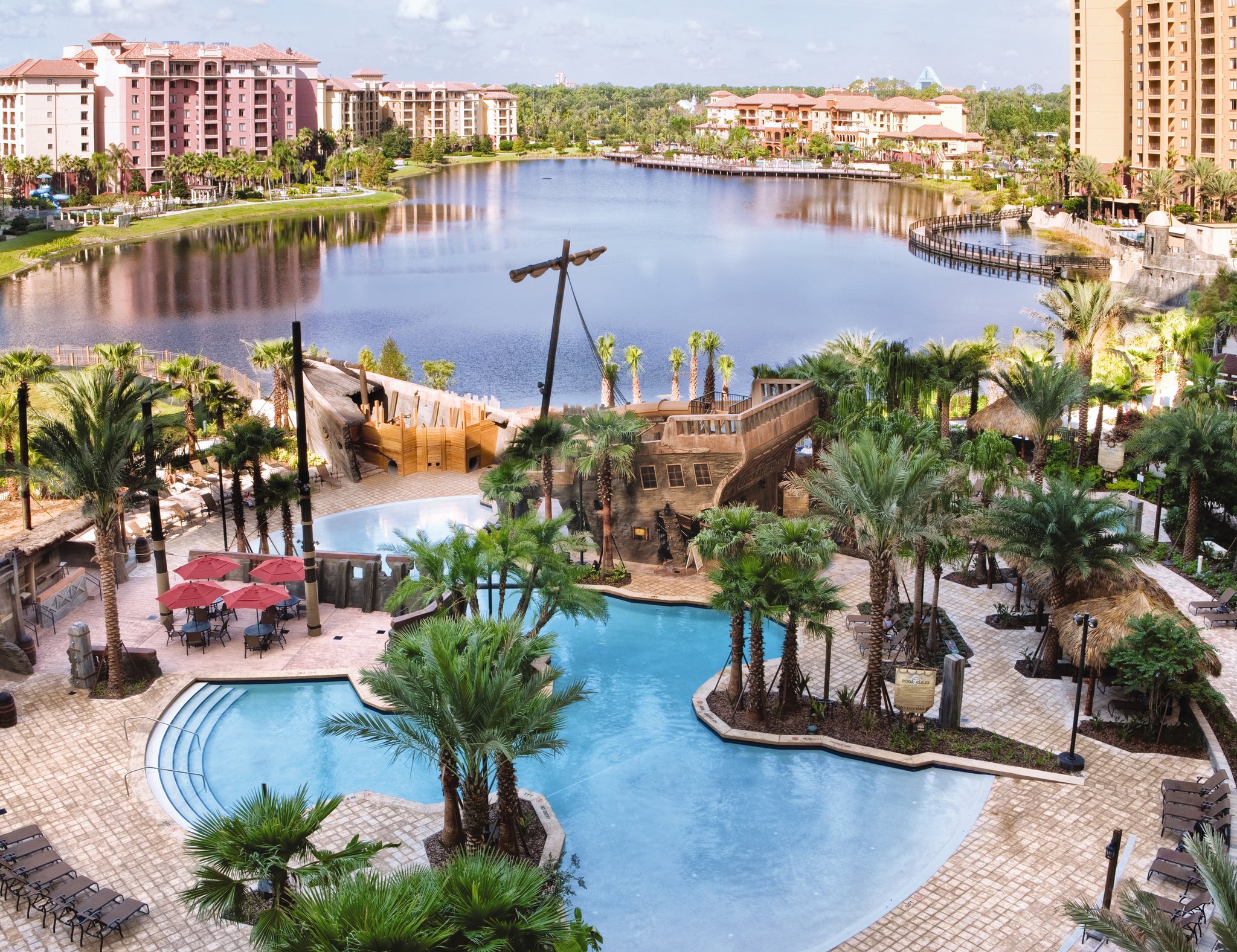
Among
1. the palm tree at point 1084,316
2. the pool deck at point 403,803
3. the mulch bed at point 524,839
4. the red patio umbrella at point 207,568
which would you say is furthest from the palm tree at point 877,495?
the palm tree at point 1084,316

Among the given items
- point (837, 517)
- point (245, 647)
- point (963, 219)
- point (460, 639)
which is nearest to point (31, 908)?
point (460, 639)

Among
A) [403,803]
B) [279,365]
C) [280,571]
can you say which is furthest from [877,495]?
[279,365]

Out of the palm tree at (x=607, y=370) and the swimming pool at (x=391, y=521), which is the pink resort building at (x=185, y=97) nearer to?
the palm tree at (x=607, y=370)

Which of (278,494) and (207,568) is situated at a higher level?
(278,494)

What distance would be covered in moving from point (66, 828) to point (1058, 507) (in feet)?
68.3

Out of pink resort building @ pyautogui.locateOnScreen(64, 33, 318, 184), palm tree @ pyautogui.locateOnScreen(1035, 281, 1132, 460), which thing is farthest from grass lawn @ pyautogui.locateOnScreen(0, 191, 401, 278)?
palm tree @ pyautogui.locateOnScreen(1035, 281, 1132, 460)

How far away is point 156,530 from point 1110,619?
2200 cm

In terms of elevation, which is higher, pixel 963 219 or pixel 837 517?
pixel 963 219

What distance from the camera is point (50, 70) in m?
163

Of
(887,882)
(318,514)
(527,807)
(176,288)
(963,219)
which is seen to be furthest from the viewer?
(963,219)

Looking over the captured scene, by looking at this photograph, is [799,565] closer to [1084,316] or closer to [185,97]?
[1084,316]

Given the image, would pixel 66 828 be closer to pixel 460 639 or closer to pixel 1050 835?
pixel 460 639

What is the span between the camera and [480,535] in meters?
26.7

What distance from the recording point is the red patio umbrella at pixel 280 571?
31.8 m
